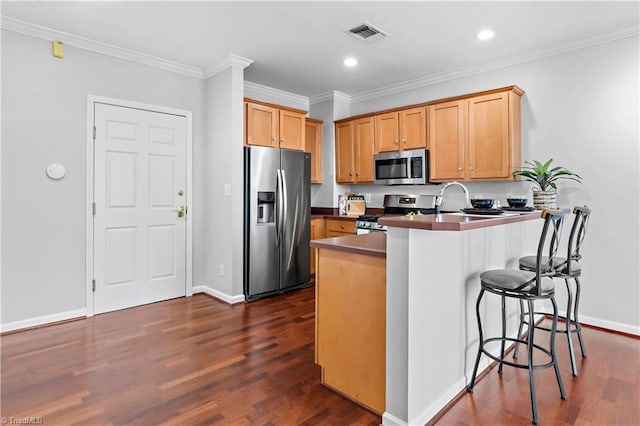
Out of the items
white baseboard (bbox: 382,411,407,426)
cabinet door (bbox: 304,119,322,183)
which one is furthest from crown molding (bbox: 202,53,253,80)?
white baseboard (bbox: 382,411,407,426)

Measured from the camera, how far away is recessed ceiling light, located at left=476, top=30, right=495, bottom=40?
3217mm

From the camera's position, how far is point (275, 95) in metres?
5.08

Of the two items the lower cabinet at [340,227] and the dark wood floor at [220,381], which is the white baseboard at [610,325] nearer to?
the dark wood floor at [220,381]

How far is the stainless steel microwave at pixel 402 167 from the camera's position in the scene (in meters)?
4.26

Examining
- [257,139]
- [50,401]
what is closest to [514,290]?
[50,401]

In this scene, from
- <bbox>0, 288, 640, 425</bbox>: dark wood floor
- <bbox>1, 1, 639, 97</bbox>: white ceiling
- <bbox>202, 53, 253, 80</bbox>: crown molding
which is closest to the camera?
<bbox>0, 288, 640, 425</bbox>: dark wood floor

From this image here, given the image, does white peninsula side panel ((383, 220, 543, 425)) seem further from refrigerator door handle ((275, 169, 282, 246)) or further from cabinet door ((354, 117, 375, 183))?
cabinet door ((354, 117, 375, 183))

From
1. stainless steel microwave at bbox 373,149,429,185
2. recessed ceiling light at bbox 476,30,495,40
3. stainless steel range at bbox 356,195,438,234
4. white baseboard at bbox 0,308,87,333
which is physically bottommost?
white baseboard at bbox 0,308,87,333

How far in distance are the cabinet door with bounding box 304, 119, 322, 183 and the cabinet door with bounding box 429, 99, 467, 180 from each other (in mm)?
1725

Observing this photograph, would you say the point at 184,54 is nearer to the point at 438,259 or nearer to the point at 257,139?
the point at 257,139

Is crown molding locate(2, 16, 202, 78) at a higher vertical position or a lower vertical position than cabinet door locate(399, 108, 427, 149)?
higher

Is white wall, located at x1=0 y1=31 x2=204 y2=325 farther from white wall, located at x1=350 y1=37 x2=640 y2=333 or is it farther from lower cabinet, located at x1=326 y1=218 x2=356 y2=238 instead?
white wall, located at x1=350 y1=37 x2=640 y2=333

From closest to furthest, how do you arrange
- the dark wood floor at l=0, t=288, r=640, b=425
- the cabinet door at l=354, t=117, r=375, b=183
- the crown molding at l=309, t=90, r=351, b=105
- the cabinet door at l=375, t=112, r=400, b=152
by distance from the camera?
the dark wood floor at l=0, t=288, r=640, b=425, the cabinet door at l=375, t=112, r=400, b=152, the cabinet door at l=354, t=117, r=375, b=183, the crown molding at l=309, t=90, r=351, b=105

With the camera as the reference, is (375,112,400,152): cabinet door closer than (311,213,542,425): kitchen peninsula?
No
